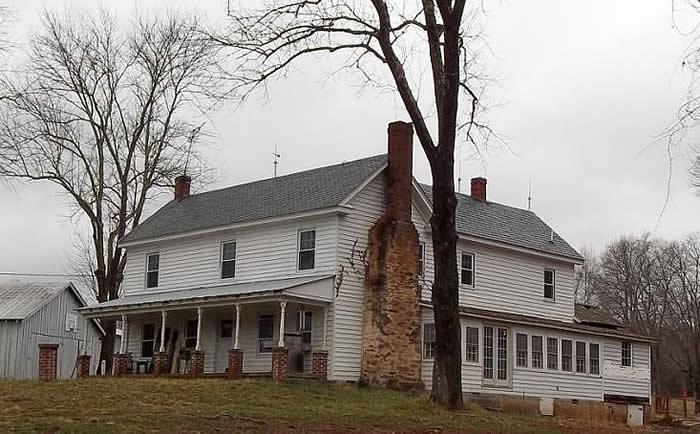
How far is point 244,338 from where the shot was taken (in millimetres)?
32406

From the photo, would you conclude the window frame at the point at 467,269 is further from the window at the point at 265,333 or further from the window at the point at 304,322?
the window at the point at 265,333

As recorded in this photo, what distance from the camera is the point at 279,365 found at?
27516 mm

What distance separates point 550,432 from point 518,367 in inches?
508

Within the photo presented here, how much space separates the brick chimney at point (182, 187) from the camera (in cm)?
4175

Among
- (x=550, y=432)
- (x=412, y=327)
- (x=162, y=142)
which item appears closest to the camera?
(x=550, y=432)

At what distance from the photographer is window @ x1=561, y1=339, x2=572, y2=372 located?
35.2 metres

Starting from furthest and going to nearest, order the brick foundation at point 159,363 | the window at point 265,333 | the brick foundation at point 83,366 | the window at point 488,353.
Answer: the brick foundation at point 83,366 < the window at point 488,353 < the brick foundation at point 159,363 < the window at point 265,333

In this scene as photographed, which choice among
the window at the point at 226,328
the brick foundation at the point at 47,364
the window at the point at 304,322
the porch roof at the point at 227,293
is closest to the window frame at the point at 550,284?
the window at the point at 304,322

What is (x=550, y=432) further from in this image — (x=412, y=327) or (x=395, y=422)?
(x=412, y=327)

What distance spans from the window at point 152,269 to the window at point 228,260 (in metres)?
4.03

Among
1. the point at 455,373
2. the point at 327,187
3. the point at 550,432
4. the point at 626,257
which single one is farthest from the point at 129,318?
the point at 626,257

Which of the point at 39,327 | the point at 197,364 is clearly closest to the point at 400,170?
the point at 197,364

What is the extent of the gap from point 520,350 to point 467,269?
346 centimetres

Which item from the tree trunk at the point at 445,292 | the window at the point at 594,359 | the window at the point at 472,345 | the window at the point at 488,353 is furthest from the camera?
the window at the point at 594,359
